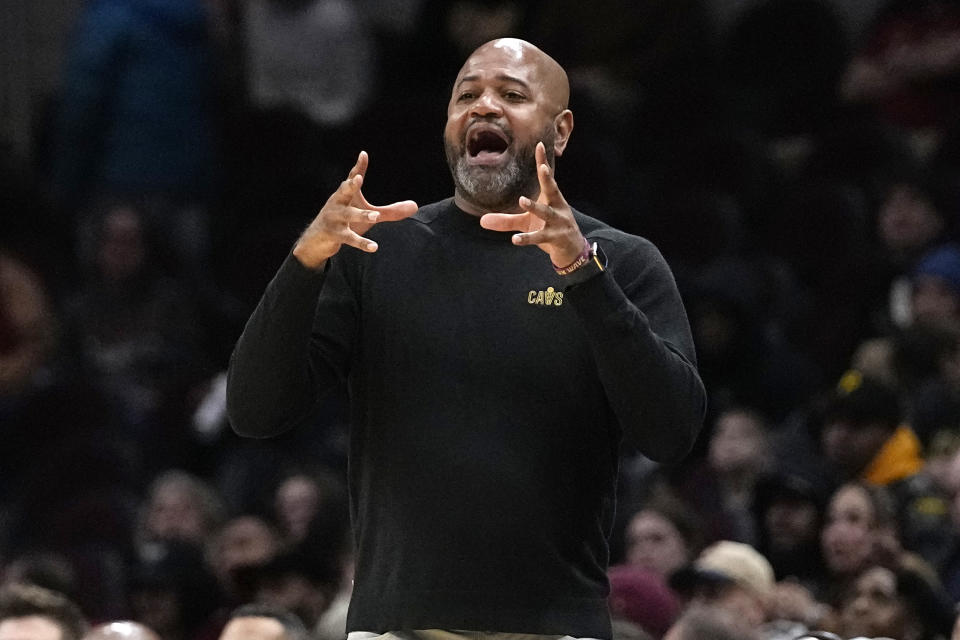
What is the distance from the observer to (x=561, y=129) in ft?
11.8

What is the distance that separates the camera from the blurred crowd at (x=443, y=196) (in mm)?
7164

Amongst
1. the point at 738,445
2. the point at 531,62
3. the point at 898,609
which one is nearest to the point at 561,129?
the point at 531,62

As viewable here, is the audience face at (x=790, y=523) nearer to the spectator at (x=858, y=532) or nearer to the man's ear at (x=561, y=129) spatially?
the spectator at (x=858, y=532)

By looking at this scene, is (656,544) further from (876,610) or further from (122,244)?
(122,244)

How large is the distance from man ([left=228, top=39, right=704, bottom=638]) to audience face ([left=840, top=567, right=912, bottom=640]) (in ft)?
9.58

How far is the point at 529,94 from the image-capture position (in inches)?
138

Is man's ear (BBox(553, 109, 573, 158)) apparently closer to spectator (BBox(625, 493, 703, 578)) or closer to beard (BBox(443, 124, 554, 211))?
beard (BBox(443, 124, 554, 211))

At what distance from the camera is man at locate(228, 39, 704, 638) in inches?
126

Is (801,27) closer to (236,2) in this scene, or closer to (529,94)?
(236,2)

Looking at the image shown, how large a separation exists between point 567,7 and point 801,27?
130 centimetres

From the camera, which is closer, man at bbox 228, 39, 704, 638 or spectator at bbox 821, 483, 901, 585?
man at bbox 228, 39, 704, 638

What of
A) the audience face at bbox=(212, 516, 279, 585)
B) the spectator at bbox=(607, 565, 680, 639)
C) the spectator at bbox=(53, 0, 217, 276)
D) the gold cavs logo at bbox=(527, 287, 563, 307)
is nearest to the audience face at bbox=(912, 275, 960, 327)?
the spectator at bbox=(607, 565, 680, 639)

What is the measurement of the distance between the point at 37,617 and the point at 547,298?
3.15 m

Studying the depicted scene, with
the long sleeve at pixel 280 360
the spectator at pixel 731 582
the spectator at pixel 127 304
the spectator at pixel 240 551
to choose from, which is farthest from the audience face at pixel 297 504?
the long sleeve at pixel 280 360
